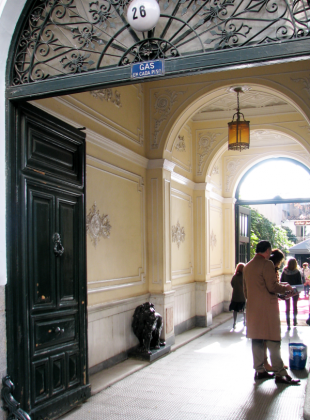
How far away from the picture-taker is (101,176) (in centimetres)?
577

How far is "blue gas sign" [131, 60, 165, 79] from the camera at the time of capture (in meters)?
2.95

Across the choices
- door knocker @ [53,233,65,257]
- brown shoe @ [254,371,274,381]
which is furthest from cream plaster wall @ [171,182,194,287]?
door knocker @ [53,233,65,257]

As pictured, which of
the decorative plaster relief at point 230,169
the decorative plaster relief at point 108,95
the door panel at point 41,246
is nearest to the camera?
the door panel at point 41,246

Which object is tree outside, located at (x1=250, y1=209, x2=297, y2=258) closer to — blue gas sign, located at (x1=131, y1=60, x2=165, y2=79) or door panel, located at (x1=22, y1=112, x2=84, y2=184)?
door panel, located at (x1=22, y1=112, x2=84, y2=184)

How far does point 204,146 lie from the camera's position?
9.72m

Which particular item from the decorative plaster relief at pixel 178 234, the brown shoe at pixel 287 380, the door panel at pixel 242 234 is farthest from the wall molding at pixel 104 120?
the door panel at pixel 242 234

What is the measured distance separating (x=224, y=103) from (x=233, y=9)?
6.20m

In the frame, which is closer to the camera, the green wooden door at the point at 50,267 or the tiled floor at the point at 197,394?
the green wooden door at the point at 50,267

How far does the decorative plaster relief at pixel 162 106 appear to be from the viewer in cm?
729

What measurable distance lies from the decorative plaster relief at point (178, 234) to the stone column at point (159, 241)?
1.10m

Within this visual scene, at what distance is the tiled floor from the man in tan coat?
0.29m

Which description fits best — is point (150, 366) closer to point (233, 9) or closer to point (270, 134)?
point (233, 9)

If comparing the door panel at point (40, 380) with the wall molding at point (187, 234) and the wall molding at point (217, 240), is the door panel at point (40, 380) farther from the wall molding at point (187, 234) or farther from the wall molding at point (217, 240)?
the wall molding at point (217, 240)

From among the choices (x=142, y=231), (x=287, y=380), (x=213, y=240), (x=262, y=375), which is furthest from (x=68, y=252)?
(x=213, y=240)
